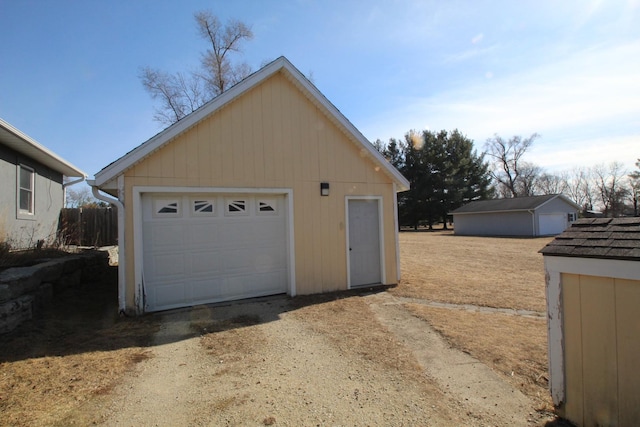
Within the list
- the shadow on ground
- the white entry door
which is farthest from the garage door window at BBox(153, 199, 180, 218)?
the white entry door

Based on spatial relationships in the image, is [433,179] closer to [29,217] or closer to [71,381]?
[29,217]

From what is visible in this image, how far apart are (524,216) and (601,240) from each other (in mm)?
28562

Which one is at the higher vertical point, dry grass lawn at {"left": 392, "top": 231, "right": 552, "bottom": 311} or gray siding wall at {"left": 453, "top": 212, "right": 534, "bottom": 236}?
gray siding wall at {"left": 453, "top": 212, "right": 534, "bottom": 236}

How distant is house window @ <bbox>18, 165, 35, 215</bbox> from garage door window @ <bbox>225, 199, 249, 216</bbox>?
6.67 metres

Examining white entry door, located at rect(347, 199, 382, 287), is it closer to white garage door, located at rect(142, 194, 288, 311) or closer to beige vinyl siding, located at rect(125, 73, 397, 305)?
beige vinyl siding, located at rect(125, 73, 397, 305)

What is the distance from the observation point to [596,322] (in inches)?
110

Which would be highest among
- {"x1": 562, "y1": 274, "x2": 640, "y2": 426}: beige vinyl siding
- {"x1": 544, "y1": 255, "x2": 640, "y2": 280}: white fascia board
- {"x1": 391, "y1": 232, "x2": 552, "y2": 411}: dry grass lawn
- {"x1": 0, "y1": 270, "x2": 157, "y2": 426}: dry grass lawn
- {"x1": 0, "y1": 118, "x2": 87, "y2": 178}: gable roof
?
{"x1": 0, "y1": 118, "x2": 87, "y2": 178}: gable roof

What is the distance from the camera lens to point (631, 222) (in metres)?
3.00

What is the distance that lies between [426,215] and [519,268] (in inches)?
1207

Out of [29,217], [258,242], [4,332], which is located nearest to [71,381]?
[4,332]

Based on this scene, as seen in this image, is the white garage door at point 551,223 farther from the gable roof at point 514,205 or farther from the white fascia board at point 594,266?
the white fascia board at point 594,266

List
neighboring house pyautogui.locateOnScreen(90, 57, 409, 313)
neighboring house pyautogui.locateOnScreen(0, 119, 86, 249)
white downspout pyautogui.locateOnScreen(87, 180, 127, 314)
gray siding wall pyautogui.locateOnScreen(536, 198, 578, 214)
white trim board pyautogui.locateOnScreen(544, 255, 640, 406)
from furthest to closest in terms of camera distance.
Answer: gray siding wall pyautogui.locateOnScreen(536, 198, 578, 214)
neighboring house pyautogui.locateOnScreen(0, 119, 86, 249)
neighboring house pyautogui.locateOnScreen(90, 57, 409, 313)
white downspout pyautogui.locateOnScreen(87, 180, 127, 314)
white trim board pyautogui.locateOnScreen(544, 255, 640, 406)

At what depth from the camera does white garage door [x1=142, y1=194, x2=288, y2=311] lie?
6.60m

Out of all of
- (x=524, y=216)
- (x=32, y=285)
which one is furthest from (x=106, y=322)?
(x=524, y=216)
